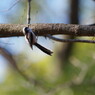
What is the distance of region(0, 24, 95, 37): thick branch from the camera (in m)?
1.58

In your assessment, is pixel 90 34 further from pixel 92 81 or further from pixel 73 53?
pixel 73 53

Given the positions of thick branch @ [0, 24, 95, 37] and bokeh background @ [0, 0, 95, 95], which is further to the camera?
bokeh background @ [0, 0, 95, 95]

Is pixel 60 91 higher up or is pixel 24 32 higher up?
pixel 24 32

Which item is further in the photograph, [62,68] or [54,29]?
[62,68]

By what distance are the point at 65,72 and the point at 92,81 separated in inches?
44.9

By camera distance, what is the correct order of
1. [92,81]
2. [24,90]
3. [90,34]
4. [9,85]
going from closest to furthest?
[90,34], [92,81], [24,90], [9,85]

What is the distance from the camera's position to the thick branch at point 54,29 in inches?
62.2

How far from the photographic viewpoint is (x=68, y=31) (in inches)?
62.5

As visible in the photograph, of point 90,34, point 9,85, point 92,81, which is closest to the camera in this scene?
point 90,34

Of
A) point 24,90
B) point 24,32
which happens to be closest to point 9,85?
point 24,90

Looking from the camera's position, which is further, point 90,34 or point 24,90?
point 24,90

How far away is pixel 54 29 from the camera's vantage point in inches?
62.8

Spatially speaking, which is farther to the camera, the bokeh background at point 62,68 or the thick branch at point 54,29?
the bokeh background at point 62,68

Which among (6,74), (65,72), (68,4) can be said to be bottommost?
(6,74)
